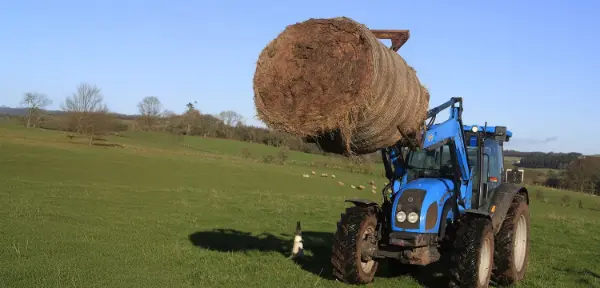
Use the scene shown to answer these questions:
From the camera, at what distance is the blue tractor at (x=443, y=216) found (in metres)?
8.08

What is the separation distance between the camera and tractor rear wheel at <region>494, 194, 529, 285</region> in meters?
9.11

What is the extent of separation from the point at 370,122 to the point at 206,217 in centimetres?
1259

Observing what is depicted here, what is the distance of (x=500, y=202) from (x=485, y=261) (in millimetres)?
1492

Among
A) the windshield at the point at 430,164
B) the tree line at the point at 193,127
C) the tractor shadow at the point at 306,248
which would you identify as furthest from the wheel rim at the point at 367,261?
the tree line at the point at 193,127

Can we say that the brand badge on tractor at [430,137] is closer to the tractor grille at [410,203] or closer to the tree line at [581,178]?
the tractor grille at [410,203]

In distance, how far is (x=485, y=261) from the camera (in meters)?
8.43

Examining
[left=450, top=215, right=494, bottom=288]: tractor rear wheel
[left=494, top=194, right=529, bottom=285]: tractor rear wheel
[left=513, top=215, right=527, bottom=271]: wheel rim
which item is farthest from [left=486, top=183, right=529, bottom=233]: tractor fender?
[left=450, top=215, right=494, bottom=288]: tractor rear wheel

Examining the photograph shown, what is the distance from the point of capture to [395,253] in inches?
335

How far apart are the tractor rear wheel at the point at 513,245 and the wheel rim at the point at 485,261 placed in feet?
2.28

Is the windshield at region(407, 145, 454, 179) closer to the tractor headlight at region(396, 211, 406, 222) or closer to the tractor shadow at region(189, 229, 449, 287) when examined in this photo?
the tractor headlight at region(396, 211, 406, 222)

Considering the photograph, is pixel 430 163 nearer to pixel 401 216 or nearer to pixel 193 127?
pixel 401 216

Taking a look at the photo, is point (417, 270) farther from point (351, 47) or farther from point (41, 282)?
point (41, 282)

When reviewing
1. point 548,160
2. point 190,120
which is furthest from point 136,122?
point 548,160

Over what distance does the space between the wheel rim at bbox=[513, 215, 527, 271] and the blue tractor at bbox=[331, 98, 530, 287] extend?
0.11 ft
